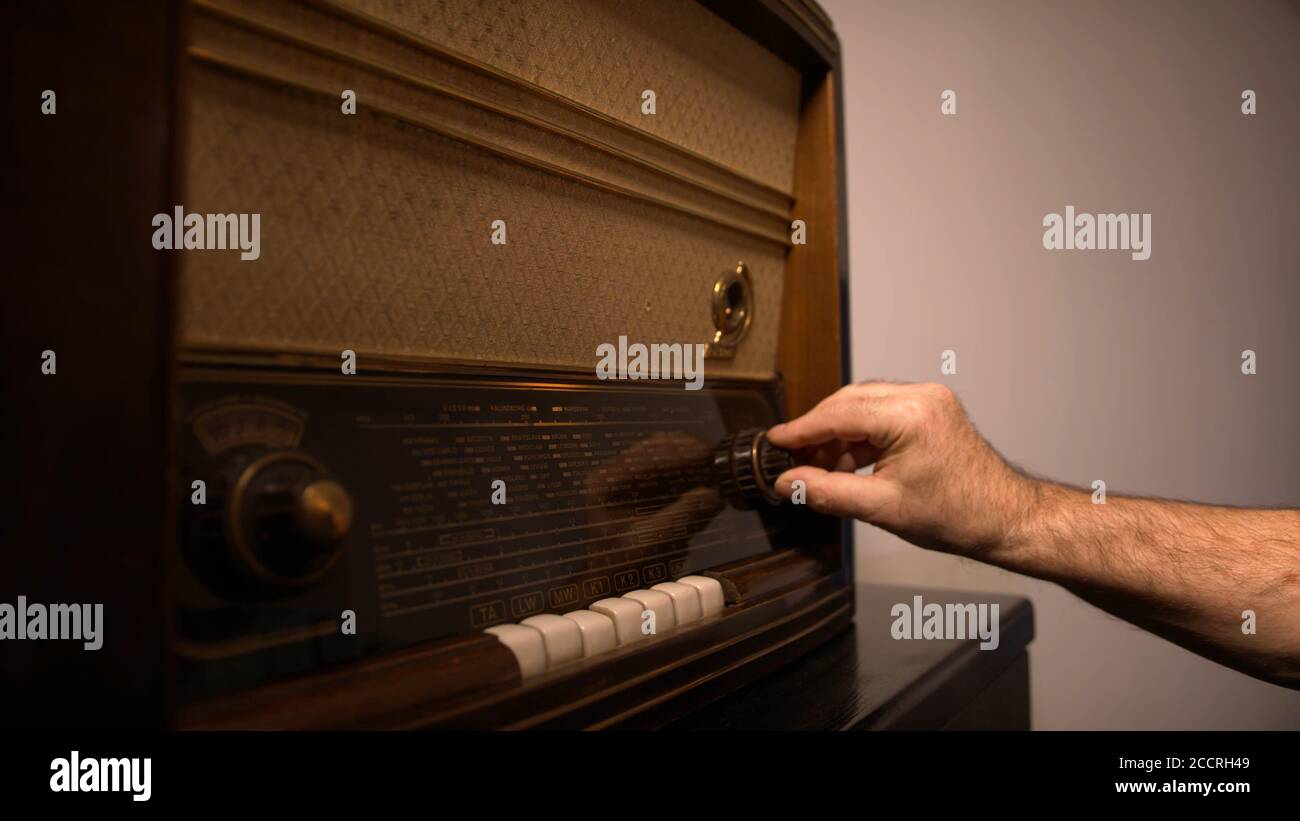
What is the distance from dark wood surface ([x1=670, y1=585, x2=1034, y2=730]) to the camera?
2.09 ft

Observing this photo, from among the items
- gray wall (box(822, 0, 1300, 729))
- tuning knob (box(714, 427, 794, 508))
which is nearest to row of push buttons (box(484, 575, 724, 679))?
tuning knob (box(714, 427, 794, 508))

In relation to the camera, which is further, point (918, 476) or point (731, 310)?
point (731, 310)

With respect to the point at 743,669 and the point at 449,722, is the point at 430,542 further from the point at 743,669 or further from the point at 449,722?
the point at 743,669

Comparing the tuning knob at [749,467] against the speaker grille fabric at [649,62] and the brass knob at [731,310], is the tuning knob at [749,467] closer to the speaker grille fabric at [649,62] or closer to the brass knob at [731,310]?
the brass knob at [731,310]

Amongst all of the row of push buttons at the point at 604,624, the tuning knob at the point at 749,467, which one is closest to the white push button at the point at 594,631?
the row of push buttons at the point at 604,624

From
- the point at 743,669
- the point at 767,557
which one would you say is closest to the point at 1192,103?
the point at 767,557

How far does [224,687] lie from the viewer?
0.43 meters

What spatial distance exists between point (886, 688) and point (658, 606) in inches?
9.5

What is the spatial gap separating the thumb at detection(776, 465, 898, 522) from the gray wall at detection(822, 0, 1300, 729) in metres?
0.99

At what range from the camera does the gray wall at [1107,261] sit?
61.3 inches

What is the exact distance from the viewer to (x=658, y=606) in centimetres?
63

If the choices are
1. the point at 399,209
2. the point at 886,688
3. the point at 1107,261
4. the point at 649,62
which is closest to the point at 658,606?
the point at 886,688

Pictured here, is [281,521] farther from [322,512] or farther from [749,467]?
[749,467]

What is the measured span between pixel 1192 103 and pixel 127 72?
6.11ft
